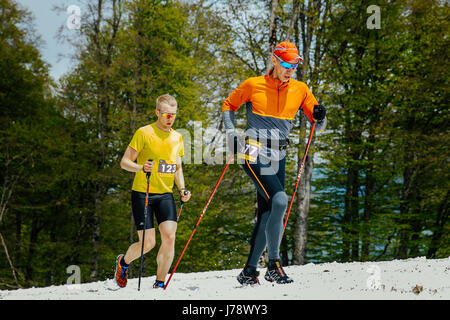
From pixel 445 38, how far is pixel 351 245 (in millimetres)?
9273

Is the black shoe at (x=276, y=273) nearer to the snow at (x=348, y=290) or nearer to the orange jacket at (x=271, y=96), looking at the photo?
the snow at (x=348, y=290)

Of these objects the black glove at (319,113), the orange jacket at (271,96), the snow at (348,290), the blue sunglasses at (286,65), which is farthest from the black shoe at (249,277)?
the blue sunglasses at (286,65)

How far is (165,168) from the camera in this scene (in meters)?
5.66

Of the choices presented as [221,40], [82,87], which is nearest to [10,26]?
[82,87]

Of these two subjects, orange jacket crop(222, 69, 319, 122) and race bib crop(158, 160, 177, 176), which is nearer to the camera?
orange jacket crop(222, 69, 319, 122)

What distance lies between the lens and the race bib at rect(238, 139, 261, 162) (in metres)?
5.16

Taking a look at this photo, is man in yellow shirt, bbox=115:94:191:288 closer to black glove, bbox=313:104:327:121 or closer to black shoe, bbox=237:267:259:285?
black shoe, bbox=237:267:259:285

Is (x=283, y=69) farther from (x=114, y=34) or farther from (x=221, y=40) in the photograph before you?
(x=114, y=34)

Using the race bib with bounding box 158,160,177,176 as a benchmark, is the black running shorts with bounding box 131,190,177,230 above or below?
below

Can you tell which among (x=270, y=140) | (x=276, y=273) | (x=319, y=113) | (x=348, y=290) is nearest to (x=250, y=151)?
(x=270, y=140)

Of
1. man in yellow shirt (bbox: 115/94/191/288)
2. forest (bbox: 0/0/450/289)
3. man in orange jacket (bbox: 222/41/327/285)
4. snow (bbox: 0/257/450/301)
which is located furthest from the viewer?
forest (bbox: 0/0/450/289)

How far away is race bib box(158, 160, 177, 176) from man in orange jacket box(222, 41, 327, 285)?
35.8 inches

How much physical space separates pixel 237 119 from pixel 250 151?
13225 millimetres

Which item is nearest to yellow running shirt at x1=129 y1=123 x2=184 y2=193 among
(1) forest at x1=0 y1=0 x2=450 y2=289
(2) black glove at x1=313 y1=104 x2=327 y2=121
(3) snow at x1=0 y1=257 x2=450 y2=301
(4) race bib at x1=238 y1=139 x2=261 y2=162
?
(4) race bib at x1=238 y1=139 x2=261 y2=162
